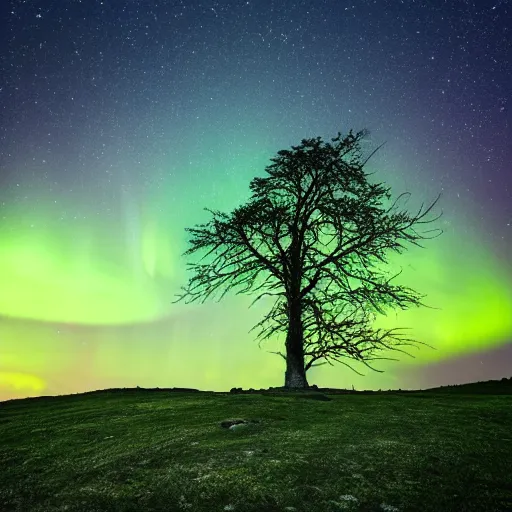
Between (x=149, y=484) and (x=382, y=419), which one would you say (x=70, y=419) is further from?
(x=382, y=419)

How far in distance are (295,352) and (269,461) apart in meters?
15.0

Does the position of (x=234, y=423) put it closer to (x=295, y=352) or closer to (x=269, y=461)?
(x=269, y=461)

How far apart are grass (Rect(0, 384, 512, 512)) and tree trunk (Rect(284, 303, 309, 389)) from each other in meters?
8.16

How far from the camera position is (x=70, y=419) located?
17.0 m

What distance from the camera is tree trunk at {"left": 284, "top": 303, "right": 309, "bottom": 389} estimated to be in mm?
24594

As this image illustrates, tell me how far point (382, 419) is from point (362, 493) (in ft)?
18.3

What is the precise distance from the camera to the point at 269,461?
9.79m

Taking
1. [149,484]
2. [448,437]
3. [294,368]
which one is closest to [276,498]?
[149,484]

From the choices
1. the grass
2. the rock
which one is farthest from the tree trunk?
the rock

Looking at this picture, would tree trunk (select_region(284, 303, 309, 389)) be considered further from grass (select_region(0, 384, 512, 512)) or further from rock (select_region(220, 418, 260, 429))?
rock (select_region(220, 418, 260, 429))

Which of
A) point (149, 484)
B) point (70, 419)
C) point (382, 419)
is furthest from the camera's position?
point (70, 419)

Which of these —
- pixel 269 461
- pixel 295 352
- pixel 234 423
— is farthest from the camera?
pixel 295 352

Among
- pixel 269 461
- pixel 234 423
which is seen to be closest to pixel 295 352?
pixel 234 423

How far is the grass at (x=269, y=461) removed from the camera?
8555mm
